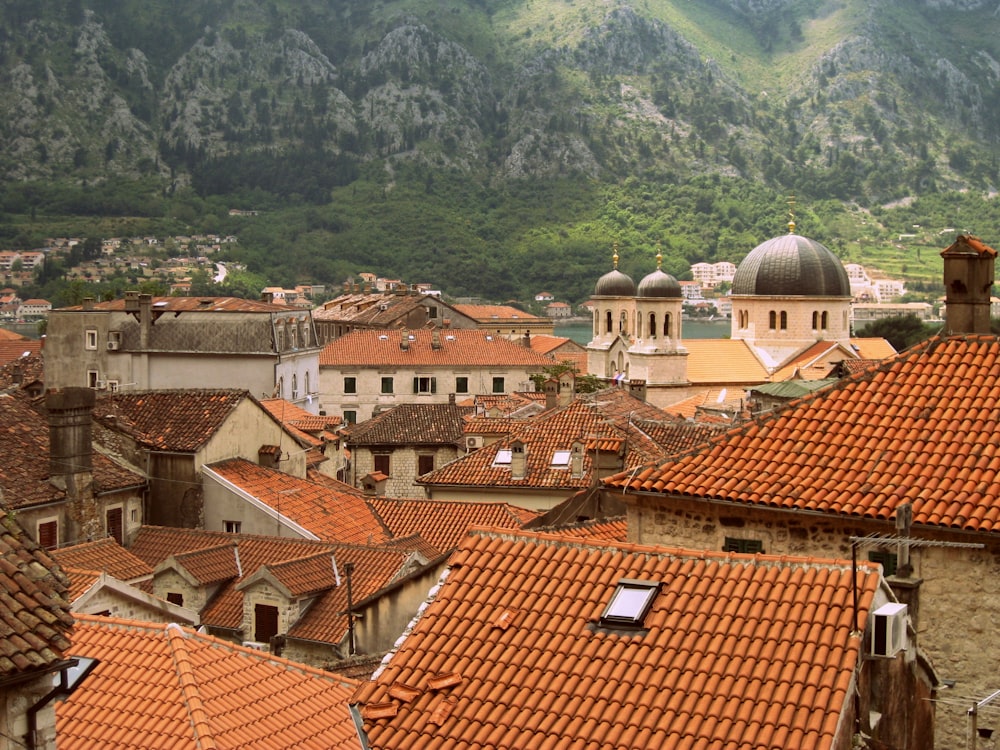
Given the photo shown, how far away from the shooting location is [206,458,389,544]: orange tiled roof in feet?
93.1

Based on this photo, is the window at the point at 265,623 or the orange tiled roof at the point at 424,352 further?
the orange tiled roof at the point at 424,352

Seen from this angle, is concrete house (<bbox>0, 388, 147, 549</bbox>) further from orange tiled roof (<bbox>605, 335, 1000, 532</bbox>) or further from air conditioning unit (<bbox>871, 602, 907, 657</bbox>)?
air conditioning unit (<bbox>871, 602, 907, 657</bbox>)

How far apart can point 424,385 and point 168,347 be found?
29224 mm

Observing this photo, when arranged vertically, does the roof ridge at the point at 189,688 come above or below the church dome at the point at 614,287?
below

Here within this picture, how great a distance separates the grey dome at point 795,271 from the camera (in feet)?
263

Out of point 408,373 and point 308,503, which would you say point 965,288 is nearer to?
point 308,503

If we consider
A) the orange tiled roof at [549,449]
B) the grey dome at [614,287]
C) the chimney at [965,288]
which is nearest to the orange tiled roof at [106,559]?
the orange tiled roof at [549,449]

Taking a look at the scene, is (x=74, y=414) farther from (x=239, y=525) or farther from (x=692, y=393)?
(x=692, y=393)

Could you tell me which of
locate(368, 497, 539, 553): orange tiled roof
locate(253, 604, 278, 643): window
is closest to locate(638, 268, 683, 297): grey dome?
locate(368, 497, 539, 553): orange tiled roof

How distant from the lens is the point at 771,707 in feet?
30.0

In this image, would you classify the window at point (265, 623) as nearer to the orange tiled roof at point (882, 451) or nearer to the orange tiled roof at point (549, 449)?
the orange tiled roof at point (882, 451)

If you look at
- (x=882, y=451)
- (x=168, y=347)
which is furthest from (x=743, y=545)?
(x=168, y=347)

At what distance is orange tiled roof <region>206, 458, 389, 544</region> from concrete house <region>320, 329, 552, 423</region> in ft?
166

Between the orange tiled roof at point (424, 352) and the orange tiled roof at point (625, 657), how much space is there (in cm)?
7184
